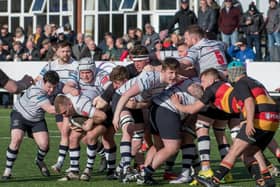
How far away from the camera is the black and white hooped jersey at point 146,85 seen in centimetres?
1327

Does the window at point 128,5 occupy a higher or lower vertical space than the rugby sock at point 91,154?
higher

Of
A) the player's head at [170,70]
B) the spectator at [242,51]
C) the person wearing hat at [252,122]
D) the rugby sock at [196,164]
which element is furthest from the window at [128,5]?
the person wearing hat at [252,122]

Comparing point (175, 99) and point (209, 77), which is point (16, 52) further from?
point (209, 77)

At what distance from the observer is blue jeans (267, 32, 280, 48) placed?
26859mm

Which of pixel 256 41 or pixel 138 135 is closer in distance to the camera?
pixel 138 135

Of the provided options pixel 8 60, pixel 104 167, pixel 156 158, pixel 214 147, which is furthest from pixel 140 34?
pixel 156 158

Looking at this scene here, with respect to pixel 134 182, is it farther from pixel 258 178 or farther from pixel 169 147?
pixel 258 178

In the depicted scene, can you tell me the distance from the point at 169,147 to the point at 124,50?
51.2 feet

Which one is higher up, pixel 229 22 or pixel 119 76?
pixel 229 22

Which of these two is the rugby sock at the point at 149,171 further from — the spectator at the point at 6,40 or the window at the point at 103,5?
the window at the point at 103,5

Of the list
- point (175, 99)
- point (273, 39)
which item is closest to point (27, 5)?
point (273, 39)

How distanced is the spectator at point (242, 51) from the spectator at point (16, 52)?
8164mm

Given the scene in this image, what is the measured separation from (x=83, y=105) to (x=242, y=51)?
12692mm

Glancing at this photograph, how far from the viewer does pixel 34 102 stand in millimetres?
14406
